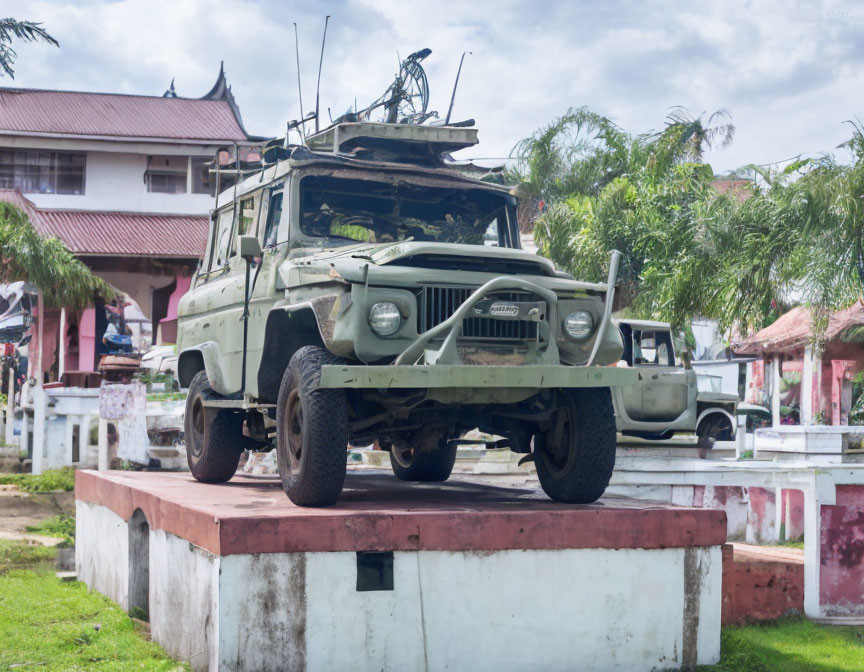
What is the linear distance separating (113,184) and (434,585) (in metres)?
24.2

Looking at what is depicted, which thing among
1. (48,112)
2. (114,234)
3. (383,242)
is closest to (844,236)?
(383,242)

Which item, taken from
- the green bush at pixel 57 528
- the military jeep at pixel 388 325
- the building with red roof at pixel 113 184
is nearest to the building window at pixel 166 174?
the building with red roof at pixel 113 184

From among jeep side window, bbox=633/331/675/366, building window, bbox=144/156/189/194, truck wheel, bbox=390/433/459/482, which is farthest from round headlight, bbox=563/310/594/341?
building window, bbox=144/156/189/194

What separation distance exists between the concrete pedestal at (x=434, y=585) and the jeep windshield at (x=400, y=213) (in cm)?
180

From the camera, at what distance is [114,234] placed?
2638 cm

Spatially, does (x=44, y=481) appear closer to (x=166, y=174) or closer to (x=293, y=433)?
(x=293, y=433)

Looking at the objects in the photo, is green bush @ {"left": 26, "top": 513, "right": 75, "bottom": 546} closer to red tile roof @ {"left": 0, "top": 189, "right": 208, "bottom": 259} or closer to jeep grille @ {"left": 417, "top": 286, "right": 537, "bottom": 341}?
jeep grille @ {"left": 417, "top": 286, "right": 537, "bottom": 341}

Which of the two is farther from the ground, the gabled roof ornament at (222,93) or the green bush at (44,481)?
the gabled roof ornament at (222,93)

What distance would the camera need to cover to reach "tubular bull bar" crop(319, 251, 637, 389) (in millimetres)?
5773

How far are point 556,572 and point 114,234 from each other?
2219cm

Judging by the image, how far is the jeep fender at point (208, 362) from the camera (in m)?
7.76

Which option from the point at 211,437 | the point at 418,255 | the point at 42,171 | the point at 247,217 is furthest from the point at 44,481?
the point at 42,171

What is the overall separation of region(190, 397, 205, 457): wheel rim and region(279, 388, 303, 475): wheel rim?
7.61 ft

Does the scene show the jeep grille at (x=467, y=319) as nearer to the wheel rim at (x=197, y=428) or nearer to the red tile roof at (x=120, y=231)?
the wheel rim at (x=197, y=428)
